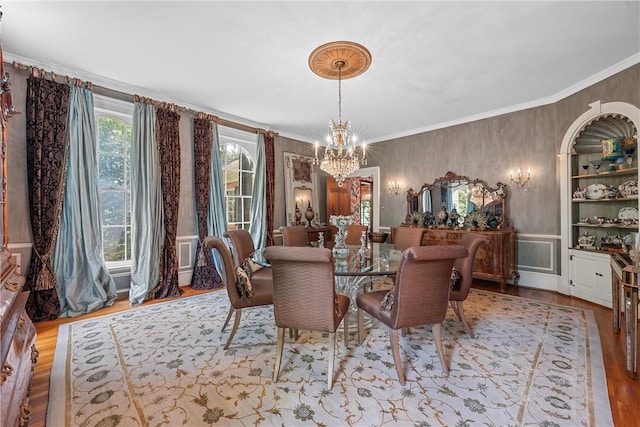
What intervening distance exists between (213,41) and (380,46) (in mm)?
1674

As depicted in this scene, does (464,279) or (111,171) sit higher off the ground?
(111,171)

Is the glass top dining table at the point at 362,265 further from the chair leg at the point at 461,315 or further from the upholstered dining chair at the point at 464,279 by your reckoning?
the chair leg at the point at 461,315

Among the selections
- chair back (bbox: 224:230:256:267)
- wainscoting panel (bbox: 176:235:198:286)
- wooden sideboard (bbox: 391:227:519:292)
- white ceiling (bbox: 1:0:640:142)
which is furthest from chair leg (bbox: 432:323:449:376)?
wainscoting panel (bbox: 176:235:198:286)

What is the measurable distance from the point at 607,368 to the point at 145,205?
16.9ft

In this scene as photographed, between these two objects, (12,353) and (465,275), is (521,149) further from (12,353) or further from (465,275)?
(12,353)

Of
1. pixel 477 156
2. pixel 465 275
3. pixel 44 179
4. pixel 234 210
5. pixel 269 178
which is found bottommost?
pixel 465 275

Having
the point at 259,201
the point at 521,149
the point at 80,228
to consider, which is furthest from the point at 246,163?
the point at 521,149

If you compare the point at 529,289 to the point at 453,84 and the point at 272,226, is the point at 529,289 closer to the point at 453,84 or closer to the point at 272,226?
the point at 453,84

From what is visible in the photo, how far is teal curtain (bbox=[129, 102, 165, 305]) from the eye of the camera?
3809 mm

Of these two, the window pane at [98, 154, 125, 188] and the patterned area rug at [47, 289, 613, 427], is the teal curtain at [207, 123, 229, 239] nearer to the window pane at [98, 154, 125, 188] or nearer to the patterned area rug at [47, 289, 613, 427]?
the window pane at [98, 154, 125, 188]

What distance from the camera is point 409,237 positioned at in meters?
3.74

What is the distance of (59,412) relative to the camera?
5.49 feet

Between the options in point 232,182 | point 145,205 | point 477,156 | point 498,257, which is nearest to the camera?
point 145,205

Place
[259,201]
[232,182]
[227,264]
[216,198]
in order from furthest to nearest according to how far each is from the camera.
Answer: [259,201] → [232,182] → [216,198] → [227,264]
